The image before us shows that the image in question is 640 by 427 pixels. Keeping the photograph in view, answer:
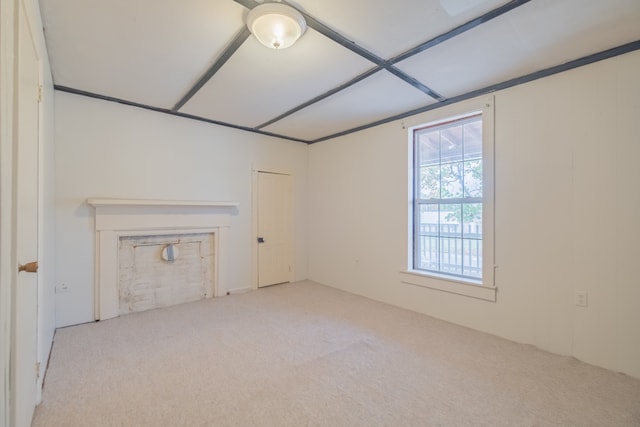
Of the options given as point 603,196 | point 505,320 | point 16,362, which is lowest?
point 505,320

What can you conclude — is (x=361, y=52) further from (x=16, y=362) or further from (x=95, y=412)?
(x=95, y=412)

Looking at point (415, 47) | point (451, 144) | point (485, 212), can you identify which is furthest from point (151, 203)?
point (485, 212)

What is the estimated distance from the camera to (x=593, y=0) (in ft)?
5.60

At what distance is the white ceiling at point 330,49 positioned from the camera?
1.82 m

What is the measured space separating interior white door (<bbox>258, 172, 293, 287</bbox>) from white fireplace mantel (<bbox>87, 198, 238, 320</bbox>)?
58 cm

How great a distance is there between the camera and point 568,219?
241 centimetres

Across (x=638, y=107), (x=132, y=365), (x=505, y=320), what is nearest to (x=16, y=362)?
(x=132, y=365)

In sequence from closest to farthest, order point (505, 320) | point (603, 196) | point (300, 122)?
point (603, 196) → point (505, 320) → point (300, 122)

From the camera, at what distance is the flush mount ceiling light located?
177cm

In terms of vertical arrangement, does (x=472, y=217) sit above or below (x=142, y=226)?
above

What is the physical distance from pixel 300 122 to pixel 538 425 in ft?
12.4

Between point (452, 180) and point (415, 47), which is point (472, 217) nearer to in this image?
point (452, 180)

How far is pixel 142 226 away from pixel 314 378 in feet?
8.87

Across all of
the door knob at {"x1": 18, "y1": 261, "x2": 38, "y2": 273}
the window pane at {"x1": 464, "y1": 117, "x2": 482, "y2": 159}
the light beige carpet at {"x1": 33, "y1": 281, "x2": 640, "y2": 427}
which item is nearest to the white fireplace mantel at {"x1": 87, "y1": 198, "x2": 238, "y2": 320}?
the light beige carpet at {"x1": 33, "y1": 281, "x2": 640, "y2": 427}
